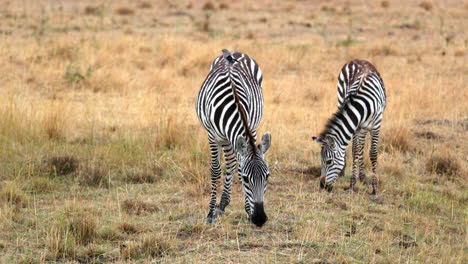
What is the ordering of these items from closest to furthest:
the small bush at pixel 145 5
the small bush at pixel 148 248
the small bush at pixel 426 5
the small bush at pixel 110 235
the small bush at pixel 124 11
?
the small bush at pixel 148 248, the small bush at pixel 110 235, the small bush at pixel 124 11, the small bush at pixel 426 5, the small bush at pixel 145 5

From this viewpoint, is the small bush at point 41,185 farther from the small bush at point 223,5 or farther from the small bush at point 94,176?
the small bush at point 223,5

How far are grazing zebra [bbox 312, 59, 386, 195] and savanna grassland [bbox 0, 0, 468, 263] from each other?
0.34 metres

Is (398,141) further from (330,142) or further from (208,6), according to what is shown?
(208,6)

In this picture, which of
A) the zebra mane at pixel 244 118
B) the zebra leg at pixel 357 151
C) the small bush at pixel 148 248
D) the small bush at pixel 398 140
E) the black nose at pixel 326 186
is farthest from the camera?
the small bush at pixel 398 140

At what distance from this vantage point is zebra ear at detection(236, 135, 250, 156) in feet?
17.7

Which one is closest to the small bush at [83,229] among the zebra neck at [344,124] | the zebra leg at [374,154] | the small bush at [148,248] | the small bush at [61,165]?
the small bush at [148,248]

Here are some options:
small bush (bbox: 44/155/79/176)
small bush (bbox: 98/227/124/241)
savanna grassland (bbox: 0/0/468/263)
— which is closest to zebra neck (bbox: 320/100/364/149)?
savanna grassland (bbox: 0/0/468/263)

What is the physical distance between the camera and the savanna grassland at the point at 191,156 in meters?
5.90

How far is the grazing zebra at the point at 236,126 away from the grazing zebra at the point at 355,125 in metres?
0.91

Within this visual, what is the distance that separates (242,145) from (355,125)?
7.57 ft

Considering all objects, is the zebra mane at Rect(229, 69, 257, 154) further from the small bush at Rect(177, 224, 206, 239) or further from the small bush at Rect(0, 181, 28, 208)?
the small bush at Rect(0, 181, 28, 208)

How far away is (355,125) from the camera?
7.31 metres

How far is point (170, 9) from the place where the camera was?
25.9m

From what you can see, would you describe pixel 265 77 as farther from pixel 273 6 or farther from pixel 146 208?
pixel 273 6
